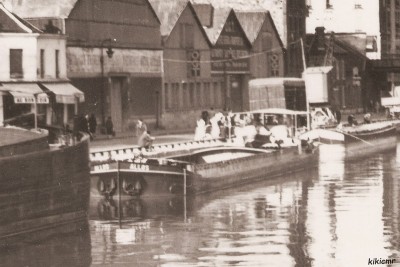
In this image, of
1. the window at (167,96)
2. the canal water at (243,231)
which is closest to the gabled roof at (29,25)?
the window at (167,96)

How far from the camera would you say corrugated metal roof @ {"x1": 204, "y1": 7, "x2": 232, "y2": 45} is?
84875 mm

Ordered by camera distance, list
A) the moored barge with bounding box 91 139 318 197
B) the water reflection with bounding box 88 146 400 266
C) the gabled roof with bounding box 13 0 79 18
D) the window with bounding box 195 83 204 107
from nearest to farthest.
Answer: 1. the water reflection with bounding box 88 146 400 266
2. the moored barge with bounding box 91 139 318 197
3. the gabled roof with bounding box 13 0 79 18
4. the window with bounding box 195 83 204 107

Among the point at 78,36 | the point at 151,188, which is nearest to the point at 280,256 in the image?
the point at 151,188

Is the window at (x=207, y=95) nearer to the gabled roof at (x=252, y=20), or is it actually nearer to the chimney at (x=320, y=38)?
the gabled roof at (x=252, y=20)

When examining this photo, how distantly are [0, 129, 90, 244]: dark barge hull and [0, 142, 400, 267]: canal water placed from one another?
20.1 inches

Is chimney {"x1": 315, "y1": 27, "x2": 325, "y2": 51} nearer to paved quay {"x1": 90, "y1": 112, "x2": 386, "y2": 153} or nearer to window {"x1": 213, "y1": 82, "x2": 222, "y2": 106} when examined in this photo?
window {"x1": 213, "y1": 82, "x2": 222, "y2": 106}

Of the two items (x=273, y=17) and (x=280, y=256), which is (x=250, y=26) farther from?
(x=280, y=256)

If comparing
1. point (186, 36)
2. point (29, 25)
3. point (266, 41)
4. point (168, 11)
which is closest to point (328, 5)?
point (266, 41)

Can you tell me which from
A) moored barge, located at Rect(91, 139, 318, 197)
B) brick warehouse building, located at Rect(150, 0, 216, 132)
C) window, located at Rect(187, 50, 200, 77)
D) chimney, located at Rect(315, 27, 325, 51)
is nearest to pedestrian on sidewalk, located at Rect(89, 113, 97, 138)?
brick warehouse building, located at Rect(150, 0, 216, 132)

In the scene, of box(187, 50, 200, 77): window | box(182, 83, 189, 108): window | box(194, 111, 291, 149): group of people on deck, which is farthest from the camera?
box(187, 50, 200, 77): window

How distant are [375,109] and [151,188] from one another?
2864 inches

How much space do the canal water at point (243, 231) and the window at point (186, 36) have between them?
101 feet

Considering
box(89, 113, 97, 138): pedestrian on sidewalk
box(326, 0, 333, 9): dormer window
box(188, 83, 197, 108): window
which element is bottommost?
box(89, 113, 97, 138): pedestrian on sidewalk

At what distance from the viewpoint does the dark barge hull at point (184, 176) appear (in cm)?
4106
